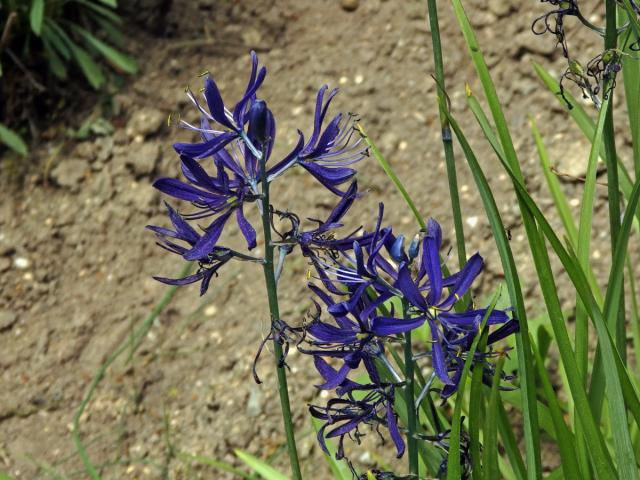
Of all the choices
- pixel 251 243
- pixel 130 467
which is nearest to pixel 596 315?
pixel 251 243

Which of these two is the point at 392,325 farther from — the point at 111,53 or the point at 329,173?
the point at 111,53

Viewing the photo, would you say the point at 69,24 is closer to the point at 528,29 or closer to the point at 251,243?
the point at 528,29

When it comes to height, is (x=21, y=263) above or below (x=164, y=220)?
below

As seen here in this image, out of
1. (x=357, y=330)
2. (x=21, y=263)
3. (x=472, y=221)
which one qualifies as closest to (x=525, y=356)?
(x=357, y=330)

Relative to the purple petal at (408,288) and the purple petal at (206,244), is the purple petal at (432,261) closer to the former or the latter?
the purple petal at (408,288)

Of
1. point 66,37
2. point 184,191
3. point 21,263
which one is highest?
point 66,37

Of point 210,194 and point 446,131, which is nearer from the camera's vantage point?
point 210,194
